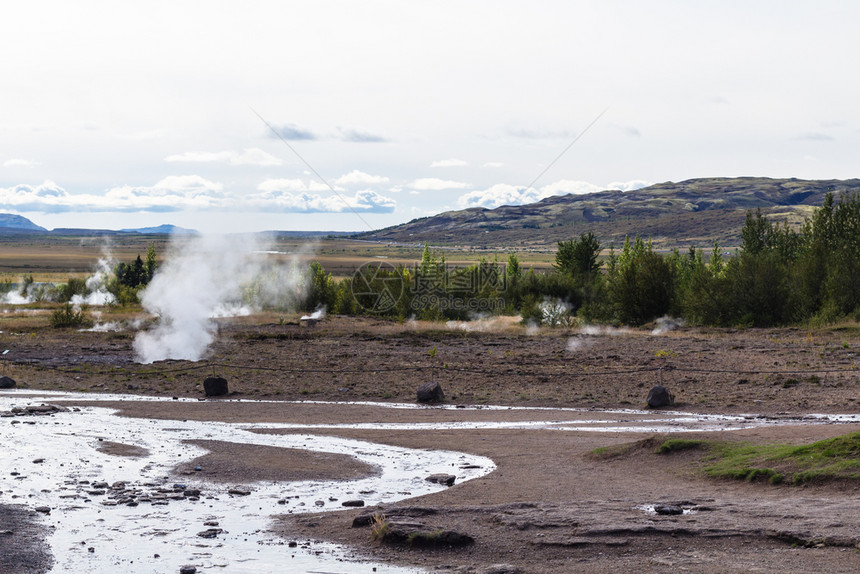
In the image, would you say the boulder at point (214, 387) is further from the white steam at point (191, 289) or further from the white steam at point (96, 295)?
the white steam at point (96, 295)

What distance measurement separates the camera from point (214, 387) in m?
34.2

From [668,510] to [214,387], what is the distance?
2332 cm

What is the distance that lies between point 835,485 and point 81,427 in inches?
817

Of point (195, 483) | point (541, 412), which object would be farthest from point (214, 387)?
point (195, 483)

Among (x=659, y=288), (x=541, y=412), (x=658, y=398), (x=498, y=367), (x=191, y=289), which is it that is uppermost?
(x=191, y=289)

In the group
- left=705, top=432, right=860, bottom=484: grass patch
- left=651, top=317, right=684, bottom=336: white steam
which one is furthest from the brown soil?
left=705, top=432, right=860, bottom=484: grass patch

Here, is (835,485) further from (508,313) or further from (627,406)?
(508,313)

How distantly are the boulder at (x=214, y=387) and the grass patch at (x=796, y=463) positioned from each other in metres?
21.4

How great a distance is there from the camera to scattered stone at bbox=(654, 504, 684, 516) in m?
14.6

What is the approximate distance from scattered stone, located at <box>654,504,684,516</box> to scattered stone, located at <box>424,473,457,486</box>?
4891 mm

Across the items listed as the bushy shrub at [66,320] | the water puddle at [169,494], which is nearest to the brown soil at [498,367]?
the bushy shrub at [66,320]

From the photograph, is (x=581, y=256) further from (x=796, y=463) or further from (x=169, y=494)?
(x=169, y=494)

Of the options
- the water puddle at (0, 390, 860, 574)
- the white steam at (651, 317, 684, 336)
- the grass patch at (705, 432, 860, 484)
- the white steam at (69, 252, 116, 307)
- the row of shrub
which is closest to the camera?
the water puddle at (0, 390, 860, 574)

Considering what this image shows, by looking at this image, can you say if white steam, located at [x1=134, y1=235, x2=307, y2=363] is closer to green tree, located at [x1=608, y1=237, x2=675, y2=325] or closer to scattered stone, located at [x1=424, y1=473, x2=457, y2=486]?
green tree, located at [x1=608, y1=237, x2=675, y2=325]
